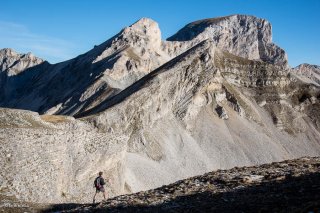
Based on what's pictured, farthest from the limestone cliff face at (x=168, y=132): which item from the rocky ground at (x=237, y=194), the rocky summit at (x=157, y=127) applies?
the rocky ground at (x=237, y=194)

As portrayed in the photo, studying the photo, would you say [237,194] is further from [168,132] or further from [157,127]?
[168,132]

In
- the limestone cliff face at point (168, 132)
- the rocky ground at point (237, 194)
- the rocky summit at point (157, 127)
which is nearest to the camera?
the rocky ground at point (237, 194)

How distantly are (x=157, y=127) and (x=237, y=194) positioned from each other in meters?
81.8

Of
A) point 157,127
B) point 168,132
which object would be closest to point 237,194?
point 157,127

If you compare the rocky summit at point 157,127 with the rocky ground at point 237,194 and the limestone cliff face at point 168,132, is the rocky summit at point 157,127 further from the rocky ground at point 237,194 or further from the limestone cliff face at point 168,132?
the rocky ground at point 237,194

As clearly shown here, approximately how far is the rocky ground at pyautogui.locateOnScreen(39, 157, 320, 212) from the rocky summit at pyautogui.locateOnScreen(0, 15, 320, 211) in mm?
15324

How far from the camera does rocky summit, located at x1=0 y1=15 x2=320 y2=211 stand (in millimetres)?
48625

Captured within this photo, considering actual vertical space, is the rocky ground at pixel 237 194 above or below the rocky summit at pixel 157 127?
below

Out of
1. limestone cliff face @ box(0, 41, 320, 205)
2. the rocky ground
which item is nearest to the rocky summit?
limestone cliff face @ box(0, 41, 320, 205)

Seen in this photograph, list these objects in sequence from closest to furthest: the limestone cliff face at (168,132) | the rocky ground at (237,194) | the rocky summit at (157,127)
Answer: the rocky ground at (237,194) < the limestone cliff face at (168,132) < the rocky summit at (157,127)

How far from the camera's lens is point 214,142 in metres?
108

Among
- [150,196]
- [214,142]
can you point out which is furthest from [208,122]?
[150,196]

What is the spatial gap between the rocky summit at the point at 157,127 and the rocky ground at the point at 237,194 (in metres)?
15.3

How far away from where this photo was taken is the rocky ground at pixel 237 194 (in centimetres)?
2150
